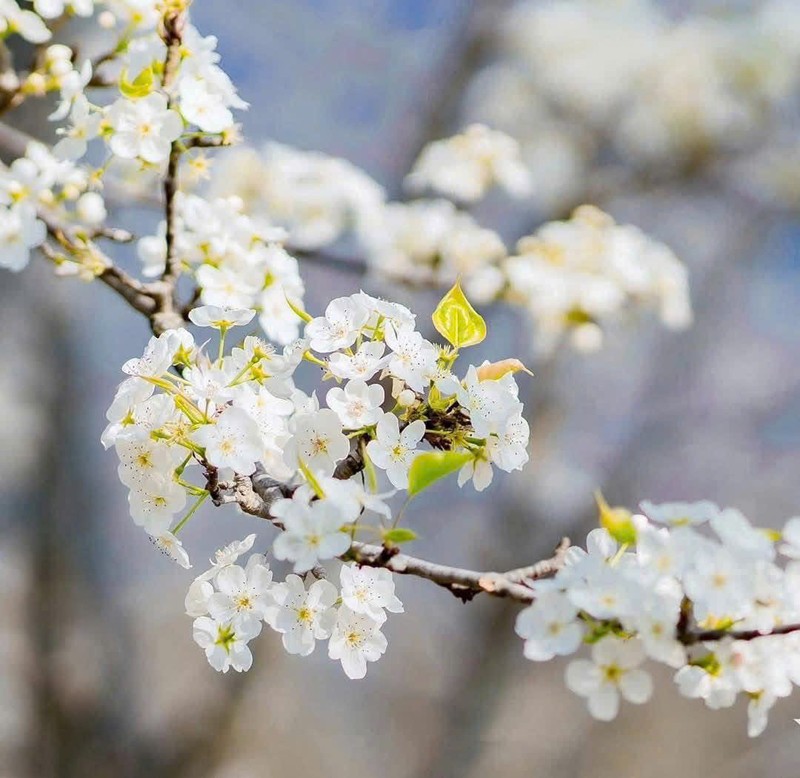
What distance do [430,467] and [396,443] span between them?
0.19 ft

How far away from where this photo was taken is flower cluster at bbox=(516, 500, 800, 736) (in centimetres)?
48

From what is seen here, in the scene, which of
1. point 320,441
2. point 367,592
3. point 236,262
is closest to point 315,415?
point 320,441

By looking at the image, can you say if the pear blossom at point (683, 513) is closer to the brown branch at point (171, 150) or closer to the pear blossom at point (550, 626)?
the pear blossom at point (550, 626)

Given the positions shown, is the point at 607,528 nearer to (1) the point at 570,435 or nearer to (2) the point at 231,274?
(2) the point at 231,274

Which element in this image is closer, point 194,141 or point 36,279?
point 194,141

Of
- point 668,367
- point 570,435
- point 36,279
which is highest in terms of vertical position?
point 668,367

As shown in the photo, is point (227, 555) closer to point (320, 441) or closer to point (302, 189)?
point (320, 441)

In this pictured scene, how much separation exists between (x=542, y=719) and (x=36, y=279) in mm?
3332

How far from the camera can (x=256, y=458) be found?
579 mm

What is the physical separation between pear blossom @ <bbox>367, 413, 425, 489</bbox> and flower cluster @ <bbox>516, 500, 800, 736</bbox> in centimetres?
13

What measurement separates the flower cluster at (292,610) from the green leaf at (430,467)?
0.19 feet

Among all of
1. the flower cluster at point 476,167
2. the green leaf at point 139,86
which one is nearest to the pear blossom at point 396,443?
the green leaf at point 139,86

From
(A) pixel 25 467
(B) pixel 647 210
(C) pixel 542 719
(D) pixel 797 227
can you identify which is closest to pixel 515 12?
(B) pixel 647 210

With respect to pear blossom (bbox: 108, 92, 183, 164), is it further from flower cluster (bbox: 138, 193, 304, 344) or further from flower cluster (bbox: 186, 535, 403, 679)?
flower cluster (bbox: 186, 535, 403, 679)
